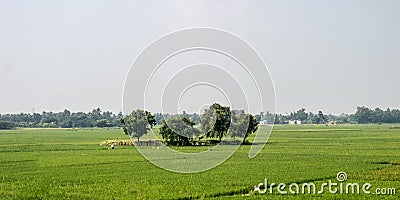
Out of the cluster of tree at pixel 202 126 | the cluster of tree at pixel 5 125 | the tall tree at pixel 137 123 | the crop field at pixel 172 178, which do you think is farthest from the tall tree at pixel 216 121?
the cluster of tree at pixel 5 125

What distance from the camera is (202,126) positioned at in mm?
63812

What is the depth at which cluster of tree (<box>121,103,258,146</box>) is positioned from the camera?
197ft

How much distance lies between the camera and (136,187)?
883 inches

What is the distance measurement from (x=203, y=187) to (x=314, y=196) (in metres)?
4.88

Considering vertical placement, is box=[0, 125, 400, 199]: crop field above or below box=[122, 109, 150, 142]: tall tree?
below

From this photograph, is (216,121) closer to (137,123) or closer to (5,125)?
(137,123)

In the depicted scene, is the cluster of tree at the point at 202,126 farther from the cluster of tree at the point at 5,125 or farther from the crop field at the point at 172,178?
the cluster of tree at the point at 5,125

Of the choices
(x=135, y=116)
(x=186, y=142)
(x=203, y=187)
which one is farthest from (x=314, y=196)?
(x=135, y=116)

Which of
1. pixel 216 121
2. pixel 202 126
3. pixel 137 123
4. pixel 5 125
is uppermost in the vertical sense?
pixel 5 125

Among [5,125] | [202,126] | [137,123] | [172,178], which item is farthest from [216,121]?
[5,125]

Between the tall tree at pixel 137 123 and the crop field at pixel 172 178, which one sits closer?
the crop field at pixel 172 178

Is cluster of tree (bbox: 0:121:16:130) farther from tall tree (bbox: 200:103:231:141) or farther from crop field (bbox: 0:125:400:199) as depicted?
crop field (bbox: 0:125:400:199)

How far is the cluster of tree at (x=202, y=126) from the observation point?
60.0m

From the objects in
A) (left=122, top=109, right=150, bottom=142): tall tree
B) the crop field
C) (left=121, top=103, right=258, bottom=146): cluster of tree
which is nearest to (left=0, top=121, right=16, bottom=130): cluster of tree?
(left=121, top=103, right=258, bottom=146): cluster of tree
